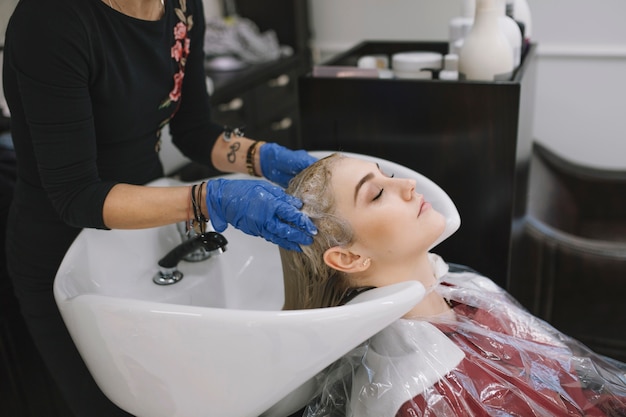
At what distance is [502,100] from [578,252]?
660mm

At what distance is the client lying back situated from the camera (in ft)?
3.28

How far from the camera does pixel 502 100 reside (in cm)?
134

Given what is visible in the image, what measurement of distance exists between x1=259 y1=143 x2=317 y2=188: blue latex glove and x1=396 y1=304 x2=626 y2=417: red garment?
1.37 ft

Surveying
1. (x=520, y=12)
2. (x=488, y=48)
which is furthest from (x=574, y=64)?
(x=488, y=48)

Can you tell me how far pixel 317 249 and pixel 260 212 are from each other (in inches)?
6.2

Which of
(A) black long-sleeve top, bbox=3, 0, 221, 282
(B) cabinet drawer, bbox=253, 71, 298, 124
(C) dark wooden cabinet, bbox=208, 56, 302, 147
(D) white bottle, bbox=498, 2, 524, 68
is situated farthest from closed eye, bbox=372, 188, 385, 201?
(B) cabinet drawer, bbox=253, 71, 298, 124

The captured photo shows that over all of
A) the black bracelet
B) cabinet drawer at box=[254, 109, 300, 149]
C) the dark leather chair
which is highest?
the black bracelet

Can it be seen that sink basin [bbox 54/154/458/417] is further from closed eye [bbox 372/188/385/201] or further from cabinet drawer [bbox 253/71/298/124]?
cabinet drawer [bbox 253/71/298/124]

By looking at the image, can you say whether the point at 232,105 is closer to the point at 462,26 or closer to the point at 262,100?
the point at 262,100

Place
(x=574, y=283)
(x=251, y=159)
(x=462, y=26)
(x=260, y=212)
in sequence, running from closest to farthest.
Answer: (x=260, y=212), (x=251, y=159), (x=462, y=26), (x=574, y=283)

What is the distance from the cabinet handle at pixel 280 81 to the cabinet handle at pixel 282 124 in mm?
163

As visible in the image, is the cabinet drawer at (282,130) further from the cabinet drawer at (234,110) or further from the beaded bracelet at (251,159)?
the beaded bracelet at (251,159)

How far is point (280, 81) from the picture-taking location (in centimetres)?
270

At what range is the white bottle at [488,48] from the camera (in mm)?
1371
